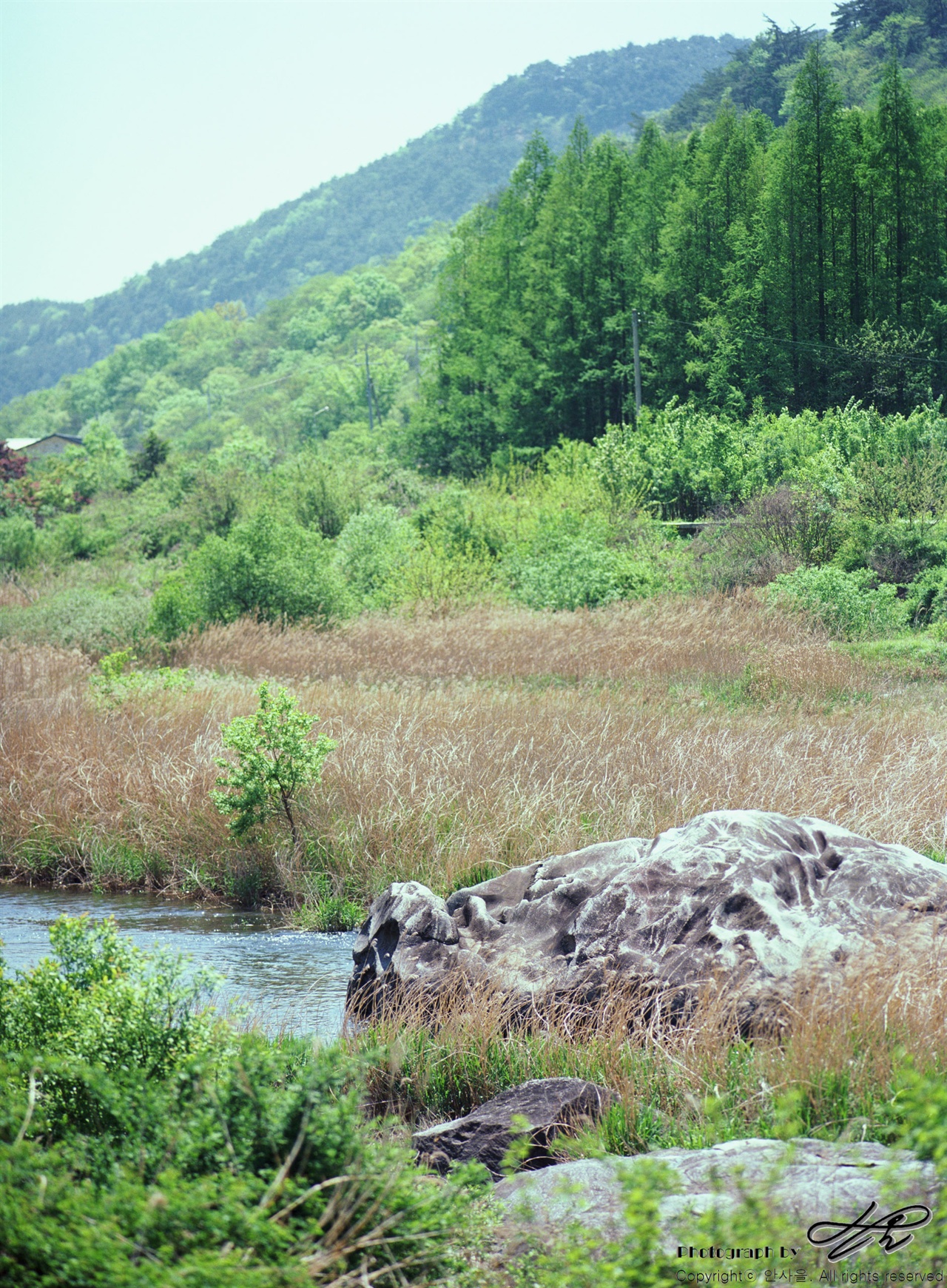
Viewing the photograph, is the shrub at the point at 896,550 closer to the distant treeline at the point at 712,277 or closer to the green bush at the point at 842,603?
the green bush at the point at 842,603

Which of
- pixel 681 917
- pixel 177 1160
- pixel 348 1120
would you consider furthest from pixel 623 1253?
pixel 681 917

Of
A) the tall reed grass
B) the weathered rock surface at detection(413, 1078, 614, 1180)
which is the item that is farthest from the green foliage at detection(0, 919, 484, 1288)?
the tall reed grass

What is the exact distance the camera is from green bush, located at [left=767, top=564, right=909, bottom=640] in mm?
19375

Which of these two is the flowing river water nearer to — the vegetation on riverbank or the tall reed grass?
the tall reed grass

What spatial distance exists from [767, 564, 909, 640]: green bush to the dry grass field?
4203 mm

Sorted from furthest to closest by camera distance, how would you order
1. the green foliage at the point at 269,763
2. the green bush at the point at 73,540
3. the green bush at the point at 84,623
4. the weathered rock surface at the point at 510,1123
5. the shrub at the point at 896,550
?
the green bush at the point at 73,540, the shrub at the point at 896,550, the green bush at the point at 84,623, the green foliage at the point at 269,763, the weathered rock surface at the point at 510,1123

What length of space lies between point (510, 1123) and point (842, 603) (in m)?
16.6

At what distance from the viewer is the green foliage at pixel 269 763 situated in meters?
9.38

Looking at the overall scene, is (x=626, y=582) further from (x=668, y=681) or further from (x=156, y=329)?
(x=156, y=329)

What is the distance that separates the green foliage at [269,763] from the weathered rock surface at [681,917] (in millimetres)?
2962

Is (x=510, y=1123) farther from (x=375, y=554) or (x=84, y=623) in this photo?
(x=375, y=554)

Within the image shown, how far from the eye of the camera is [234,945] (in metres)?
8.63

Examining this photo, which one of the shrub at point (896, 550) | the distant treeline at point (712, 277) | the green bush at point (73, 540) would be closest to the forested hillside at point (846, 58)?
the distant treeline at point (712, 277)

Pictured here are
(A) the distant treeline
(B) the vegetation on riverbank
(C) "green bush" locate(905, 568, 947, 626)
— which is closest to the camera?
(B) the vegetation on riverbank
